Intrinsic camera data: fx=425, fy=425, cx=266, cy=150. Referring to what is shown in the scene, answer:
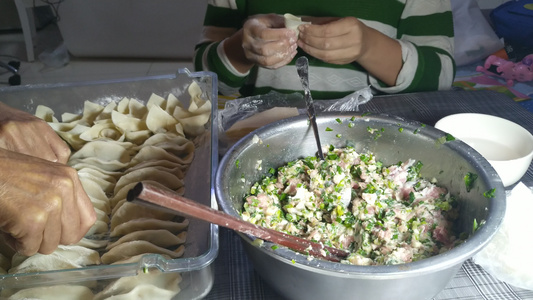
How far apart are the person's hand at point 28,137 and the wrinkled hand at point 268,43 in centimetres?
58

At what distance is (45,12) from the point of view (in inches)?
160

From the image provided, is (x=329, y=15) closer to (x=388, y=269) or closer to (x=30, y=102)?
(x=30, y=102)

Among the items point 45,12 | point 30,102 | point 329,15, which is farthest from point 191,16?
point 30,102

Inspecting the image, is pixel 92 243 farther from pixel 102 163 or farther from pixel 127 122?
pixel 127 122

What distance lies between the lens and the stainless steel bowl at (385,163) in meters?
0.60

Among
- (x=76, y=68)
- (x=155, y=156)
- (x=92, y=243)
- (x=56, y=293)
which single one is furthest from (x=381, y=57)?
(x=76, y=68)

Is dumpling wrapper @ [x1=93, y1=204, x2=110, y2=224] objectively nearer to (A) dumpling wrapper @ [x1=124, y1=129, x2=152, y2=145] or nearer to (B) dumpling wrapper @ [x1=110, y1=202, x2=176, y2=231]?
(B) dumpling wrapper @ [x1=110, y1=202, x2=176, y2=231]

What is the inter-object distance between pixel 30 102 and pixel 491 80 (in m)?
2.04

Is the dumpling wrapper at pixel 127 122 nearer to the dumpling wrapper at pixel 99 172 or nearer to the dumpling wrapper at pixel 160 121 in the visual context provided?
the dumpling wrapper at pixel 160 121

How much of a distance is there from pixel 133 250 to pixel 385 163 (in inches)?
22.4

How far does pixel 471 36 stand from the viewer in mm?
2371

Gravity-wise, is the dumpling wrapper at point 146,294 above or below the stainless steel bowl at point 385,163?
below

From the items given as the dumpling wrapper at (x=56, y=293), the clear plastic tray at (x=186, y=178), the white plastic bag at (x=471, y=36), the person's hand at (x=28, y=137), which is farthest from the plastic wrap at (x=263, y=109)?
the white plastic bag at (x=471, y=36)

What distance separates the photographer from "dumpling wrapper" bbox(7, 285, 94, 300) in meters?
0.66
